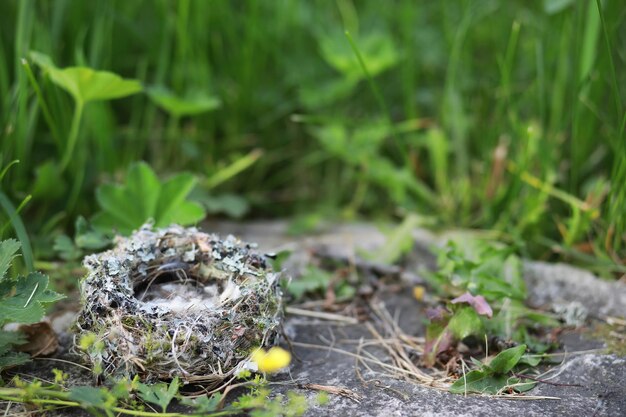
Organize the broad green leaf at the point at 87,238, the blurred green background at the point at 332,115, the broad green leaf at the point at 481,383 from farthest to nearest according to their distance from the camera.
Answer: the blurred green background at the point at 332,115 < the broad green leaf at the point at 87,238 < the broad green leaf at the point at 481,383

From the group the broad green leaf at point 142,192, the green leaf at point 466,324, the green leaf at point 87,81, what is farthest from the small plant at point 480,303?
the green leaf at point 87,81

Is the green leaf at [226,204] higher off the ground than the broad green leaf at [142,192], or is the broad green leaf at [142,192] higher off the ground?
the broad green leaf at [142,192]

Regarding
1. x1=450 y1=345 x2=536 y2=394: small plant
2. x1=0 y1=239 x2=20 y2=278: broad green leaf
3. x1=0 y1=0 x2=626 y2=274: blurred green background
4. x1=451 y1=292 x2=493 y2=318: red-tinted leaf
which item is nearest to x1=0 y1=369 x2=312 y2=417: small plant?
x1=0 y1=239 x2=20 y2=278: broad green leaf

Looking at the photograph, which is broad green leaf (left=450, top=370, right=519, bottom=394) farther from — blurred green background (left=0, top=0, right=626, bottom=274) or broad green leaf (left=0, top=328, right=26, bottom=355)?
broad green leaf (left=0, top=328, right=26, bottom=355)

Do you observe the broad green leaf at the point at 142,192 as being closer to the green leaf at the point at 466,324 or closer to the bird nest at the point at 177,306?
the bird nest at the point at 177,306

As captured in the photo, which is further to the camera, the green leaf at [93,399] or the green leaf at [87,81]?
the green leaf at [87,81]

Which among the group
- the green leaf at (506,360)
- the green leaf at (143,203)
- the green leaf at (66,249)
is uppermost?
the green leaf at (143,203)
